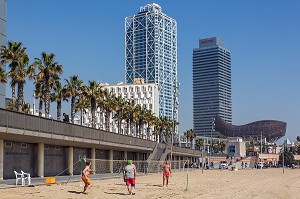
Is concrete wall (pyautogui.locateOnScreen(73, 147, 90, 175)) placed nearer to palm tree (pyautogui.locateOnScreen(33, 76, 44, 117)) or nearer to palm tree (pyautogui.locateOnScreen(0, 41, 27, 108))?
palm tree (pyautogui.locateOnScreen(33, 76, 44, 117))

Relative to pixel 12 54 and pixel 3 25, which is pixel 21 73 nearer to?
pixel 12 54

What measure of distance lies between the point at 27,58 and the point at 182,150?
49844 mm

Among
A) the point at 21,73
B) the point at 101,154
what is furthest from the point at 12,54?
the point at 101,154

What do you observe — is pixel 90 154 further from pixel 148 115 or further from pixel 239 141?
pixel 239 141

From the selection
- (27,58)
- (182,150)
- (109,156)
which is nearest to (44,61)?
(27,58)

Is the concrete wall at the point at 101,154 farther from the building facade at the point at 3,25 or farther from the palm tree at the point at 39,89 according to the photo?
the building facade at the point at 3,25

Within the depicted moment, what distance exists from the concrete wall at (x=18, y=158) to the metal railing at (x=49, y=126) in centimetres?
349

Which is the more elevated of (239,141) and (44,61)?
(44,61)

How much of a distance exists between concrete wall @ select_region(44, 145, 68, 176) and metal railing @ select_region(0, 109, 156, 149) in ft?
11.1

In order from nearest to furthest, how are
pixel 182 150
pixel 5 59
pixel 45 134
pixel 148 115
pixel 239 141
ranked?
pixel 45 134 < pixel 5 59 < pixel 182 150 < pixel 148 115 < pixel 239 141

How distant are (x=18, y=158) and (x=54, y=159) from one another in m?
6.85

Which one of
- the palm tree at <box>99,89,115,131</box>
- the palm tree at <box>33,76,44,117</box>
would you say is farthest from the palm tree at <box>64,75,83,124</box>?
the palm tree at <box>99,89,115,131</box>

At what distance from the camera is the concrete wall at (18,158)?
37025mm

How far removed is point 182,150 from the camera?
86875 millimetres
